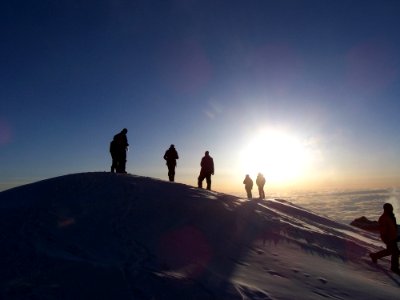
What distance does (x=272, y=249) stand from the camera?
459 inches

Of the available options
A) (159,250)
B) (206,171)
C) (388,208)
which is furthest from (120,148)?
(388,208)

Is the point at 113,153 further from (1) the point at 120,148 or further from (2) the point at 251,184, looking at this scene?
(2) the point at 251,184

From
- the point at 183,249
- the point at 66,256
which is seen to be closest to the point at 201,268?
the point at 183,249

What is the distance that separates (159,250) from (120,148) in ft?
36.0

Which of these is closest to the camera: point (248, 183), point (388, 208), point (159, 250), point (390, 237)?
point (159, 250)

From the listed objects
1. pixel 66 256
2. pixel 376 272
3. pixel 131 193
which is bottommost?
pixel 376 272

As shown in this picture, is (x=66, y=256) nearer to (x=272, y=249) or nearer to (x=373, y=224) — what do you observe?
(x=272, y=249)

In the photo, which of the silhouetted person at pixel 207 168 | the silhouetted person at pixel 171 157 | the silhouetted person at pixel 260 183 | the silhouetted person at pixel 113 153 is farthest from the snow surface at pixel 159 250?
the silhouetted person at pixel 260 183

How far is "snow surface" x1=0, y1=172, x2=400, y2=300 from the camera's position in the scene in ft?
24.4

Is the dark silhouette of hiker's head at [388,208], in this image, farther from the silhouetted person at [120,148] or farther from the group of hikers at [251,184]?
the group of hikers at [251,184]

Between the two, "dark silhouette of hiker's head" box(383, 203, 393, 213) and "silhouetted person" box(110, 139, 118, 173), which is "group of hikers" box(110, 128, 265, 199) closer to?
"silhouetted person" box(110, 139, 118, 173)

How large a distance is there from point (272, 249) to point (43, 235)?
688 cm

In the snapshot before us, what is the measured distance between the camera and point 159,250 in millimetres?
9469

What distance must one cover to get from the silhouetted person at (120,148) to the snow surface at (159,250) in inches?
136
